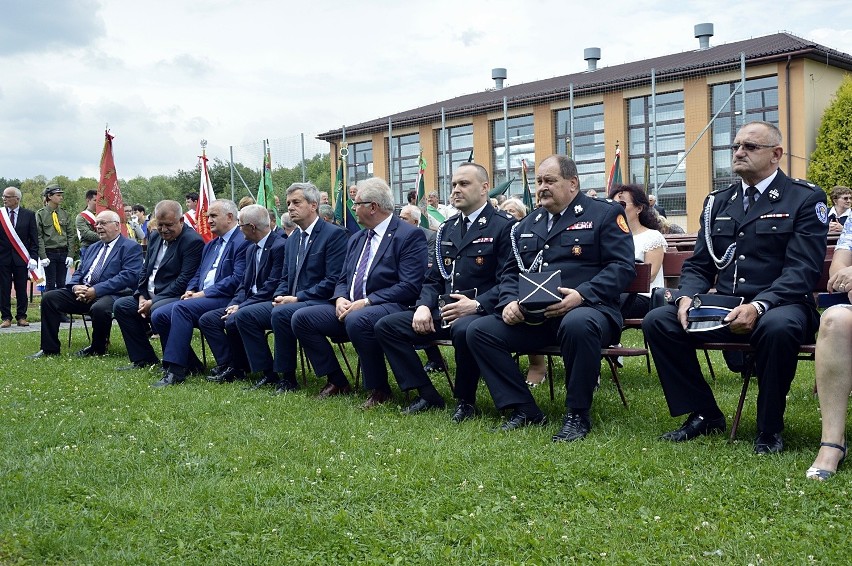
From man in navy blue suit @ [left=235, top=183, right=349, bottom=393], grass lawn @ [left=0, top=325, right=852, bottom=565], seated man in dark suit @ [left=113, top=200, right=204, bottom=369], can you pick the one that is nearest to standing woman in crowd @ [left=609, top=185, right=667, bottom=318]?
grass lawn @ [left=0, top=325, right=852, bottom=565]

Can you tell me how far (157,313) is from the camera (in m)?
8.72

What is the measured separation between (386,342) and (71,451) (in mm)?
2282

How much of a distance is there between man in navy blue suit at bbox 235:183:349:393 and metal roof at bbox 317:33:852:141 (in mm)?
15953

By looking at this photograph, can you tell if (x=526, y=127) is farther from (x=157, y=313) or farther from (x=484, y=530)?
(x=484, y=530)

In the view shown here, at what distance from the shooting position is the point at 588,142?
25.3 metres

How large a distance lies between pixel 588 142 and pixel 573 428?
2108 cm

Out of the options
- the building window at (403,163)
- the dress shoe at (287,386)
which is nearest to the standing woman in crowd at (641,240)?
the dress shoe at (287,386)

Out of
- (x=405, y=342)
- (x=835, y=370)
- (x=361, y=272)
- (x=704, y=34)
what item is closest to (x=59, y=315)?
(x=361, y=272)

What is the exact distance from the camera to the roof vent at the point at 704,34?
2950 cm

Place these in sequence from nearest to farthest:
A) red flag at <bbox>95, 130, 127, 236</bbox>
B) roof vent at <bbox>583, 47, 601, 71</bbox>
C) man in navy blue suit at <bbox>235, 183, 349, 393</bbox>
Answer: man in navy blue suit at <bbox>235, 183, 349, 393</bbox> → red flag at <bbox>95, 130, 127, 236</bbox> → roof vent at <bbox>583, 47, 601, 71</bbox>

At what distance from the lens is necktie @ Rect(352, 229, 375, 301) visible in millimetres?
7164

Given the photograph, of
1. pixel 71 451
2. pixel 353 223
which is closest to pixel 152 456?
pixel 71 451

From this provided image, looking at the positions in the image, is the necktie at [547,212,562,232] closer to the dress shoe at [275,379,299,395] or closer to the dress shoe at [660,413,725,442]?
the dress shoe at [660,413,725,442]

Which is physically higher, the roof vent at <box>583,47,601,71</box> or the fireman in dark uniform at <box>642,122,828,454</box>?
the roof vent at <box>583,47,601,71</box>
